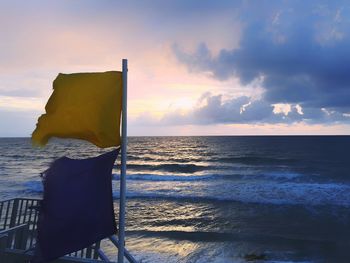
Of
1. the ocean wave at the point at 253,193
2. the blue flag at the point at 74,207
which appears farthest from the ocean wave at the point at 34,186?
the blue flag at the point at 74,207

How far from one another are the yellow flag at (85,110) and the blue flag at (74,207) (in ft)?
0.96

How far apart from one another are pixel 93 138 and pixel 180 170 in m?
46.8

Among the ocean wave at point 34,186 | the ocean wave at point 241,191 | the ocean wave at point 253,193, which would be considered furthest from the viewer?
the ocean wave at point 34,186

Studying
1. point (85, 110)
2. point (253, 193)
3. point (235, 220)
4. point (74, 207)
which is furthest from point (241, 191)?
point (85, 110)

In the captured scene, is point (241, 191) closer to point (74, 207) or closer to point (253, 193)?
point (253, 193)

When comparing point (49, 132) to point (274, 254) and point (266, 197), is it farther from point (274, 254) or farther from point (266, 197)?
point (266, 197)

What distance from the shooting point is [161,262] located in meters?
11.5

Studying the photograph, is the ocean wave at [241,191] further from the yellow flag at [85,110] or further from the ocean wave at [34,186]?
the yellow flag at [85,110]

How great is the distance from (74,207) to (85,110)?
3.37 ft

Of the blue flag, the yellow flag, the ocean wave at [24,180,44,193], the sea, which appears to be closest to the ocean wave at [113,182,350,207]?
the sea

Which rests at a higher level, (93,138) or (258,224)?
(93,138)

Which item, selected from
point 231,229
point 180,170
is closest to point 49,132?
point 231,229

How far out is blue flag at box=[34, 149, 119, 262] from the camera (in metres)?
3.74

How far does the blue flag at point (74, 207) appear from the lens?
147 inches
